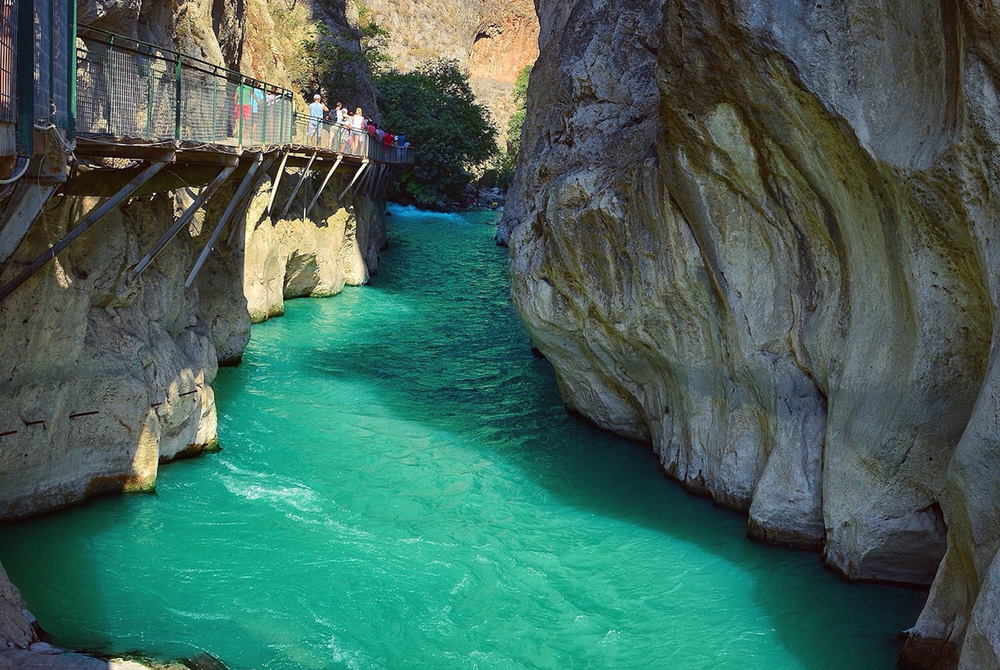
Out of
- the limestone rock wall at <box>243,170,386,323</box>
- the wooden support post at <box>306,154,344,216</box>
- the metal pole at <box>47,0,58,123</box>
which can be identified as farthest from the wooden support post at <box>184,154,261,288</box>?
the wooden support post at <box>306,154,344,216</box>

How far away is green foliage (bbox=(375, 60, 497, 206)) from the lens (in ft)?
180

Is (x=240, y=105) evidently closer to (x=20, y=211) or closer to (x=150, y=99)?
(x=150, y=99)

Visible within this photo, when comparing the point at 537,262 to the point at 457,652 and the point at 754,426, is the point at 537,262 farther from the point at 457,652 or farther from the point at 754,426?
the point at 457,652

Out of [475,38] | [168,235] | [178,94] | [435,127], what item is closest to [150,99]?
[178,94]

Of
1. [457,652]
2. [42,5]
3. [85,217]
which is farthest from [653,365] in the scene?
[42,5]

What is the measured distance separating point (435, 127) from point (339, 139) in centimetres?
2646

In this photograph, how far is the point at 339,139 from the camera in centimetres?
2930

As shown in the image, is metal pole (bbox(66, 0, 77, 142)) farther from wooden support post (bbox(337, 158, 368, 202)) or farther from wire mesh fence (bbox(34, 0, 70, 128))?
wooden support post (bbox(337, 158, 368, 202))

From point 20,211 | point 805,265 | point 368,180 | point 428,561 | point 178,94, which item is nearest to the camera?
point 20,211

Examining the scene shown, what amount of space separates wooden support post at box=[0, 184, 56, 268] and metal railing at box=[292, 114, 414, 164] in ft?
41.2

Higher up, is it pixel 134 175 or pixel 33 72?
pixel 33 72

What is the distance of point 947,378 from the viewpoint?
10656 mm

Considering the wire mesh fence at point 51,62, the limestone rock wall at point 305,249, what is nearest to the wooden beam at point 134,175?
the wire mesh fence at point 51,62

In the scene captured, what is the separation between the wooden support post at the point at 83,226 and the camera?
40.3 feet
